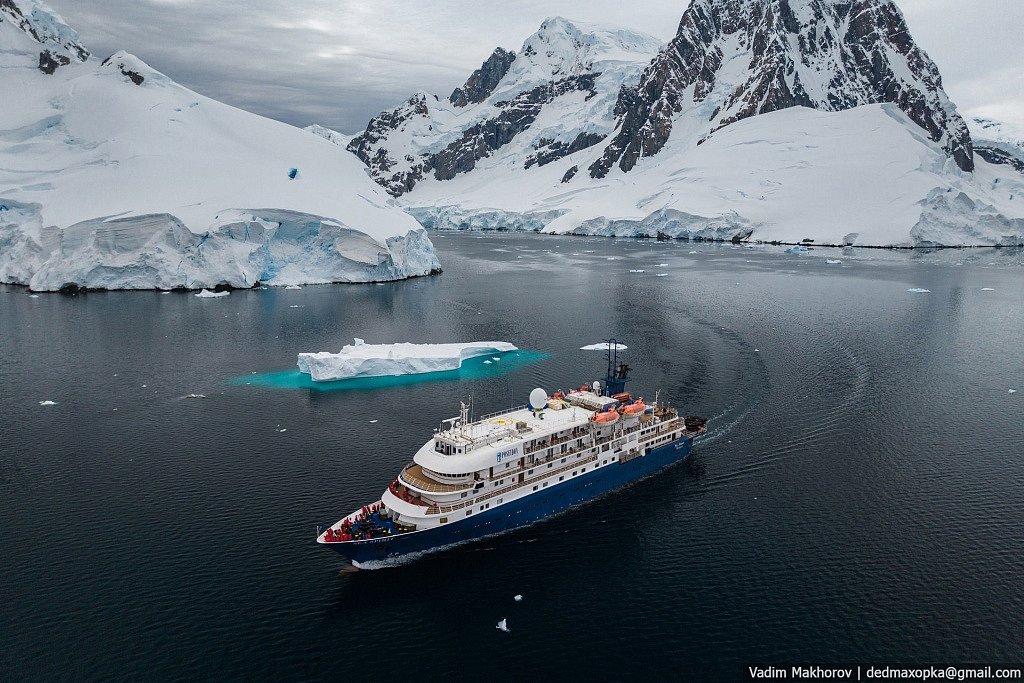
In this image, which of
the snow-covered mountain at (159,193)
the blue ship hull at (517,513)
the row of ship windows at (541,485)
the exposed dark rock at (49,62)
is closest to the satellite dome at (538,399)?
the row of ship windows at (541,485)

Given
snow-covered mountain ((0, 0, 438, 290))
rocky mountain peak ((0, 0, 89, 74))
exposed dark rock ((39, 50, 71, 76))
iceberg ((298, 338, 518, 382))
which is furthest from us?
rocky mountain peak ((0, 0, 89, 74))

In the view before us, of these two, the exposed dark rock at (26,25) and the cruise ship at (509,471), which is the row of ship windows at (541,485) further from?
the exposed dark rock at (26,25)

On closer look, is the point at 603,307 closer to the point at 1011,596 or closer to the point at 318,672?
the point at 1011,596

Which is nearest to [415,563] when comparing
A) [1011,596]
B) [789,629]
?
[789,629]

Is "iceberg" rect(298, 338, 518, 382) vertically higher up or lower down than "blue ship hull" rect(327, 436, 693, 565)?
higher up

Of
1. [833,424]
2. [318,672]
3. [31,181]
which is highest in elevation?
[31,181]

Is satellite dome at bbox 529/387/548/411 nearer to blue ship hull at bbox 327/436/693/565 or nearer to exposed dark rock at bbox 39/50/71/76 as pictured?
blue ship hull at bbox 327/436/693/565

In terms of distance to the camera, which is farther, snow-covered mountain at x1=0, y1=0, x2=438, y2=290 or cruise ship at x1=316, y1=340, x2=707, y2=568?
snow-covered mountain at x1=0, y1=0, x2=438, y2=290

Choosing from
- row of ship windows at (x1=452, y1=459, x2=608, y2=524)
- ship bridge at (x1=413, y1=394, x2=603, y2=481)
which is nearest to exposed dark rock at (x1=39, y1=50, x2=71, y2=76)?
ship bridge at (x1=413, y1=394, x2=603, y2=481)

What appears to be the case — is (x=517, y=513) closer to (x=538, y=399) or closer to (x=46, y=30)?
(x=538, y=399)
